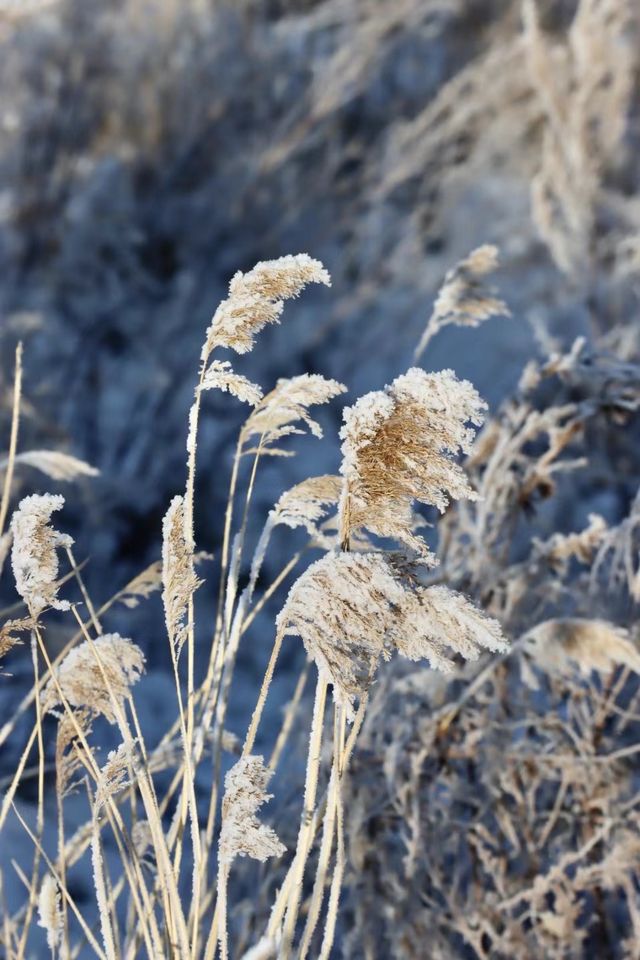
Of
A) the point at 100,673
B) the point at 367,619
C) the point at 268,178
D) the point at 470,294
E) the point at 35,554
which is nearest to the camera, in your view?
the point at 367,619

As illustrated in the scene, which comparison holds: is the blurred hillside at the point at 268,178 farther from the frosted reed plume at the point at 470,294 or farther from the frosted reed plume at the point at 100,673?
the frosted reed plume at the point at 100,673

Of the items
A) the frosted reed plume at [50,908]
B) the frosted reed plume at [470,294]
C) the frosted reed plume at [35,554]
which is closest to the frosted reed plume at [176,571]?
the frosted reed plume at [35,554]

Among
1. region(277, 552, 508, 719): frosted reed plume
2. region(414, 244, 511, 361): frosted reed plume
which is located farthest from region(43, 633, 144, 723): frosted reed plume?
region(414, 244, 511, 361): frosted reed plume

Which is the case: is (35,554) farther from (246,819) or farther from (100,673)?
(246,819)

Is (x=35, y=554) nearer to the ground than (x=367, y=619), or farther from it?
farther from it

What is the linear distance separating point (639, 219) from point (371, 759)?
11.5 ft

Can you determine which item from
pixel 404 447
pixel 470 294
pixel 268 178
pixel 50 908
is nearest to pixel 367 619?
pixel 404 447

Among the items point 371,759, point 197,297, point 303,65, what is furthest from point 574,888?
point 303,65

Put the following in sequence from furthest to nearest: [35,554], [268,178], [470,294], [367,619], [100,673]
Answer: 1. [268,178]
2. [470,294]
3. [100,673]
4. [35,554]
5. [367,619]

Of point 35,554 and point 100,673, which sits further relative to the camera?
point 100,673

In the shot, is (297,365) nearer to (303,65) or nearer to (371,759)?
(303,65)

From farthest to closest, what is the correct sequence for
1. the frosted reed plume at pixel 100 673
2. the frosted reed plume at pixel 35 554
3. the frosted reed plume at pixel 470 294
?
the frosted reed plume at pixel 470 294, the frosted reed plume at pixel 100 673, the frosted reed plume at pixel 35 554

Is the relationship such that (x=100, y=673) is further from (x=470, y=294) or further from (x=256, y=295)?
(x=470, y=294)

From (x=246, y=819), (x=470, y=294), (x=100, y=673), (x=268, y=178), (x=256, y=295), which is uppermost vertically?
(x=268, y=178)
